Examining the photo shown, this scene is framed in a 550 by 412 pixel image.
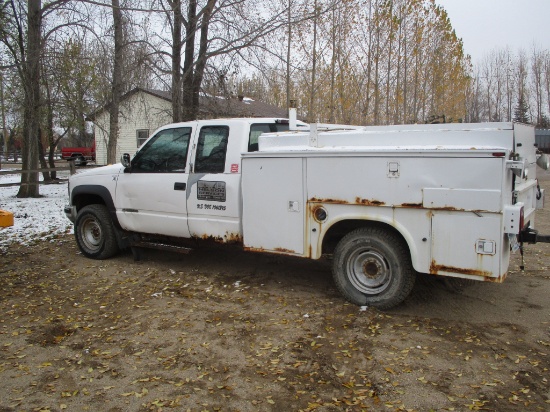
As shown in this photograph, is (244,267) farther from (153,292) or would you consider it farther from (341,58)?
(341,58)

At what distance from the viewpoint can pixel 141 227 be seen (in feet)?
22.5

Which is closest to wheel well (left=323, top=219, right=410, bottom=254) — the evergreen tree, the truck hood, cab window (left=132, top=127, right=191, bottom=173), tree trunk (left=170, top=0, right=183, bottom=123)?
cab window (left=132, top=127, right=191, bottom=173)

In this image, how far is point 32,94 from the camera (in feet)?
46.3

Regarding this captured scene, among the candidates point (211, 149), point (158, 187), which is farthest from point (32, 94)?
point (211, 149)

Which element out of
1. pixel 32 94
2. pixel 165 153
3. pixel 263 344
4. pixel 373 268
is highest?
pixel 32 94

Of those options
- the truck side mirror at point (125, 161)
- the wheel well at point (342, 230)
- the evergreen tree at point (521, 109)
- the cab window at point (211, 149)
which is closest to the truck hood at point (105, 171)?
the truck side mirror at point (125, 161)

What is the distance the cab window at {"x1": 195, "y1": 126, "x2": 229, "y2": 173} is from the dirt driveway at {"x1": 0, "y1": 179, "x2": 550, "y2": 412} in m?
1.48

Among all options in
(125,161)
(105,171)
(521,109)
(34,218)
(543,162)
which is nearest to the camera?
(543,162)

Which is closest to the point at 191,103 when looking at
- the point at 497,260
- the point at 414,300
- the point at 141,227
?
the point at 141,227

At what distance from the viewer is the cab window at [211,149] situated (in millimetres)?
5996

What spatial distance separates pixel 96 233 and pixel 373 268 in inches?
184

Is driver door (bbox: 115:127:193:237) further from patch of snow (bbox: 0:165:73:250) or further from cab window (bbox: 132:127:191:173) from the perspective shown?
patch of snow (bbox: 0:165:73:250)

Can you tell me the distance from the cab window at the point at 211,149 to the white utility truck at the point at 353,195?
0.05ft

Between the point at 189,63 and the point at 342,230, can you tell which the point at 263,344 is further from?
the point at 189,63
